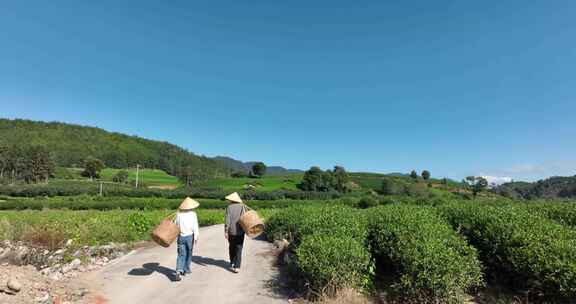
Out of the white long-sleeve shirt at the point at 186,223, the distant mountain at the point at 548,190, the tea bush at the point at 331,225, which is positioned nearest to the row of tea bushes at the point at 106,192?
the tea bush at the point at 331,225

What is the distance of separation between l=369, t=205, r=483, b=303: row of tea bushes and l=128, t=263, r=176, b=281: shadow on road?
5063 millimetres

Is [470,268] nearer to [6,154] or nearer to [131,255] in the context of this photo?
[131,255]

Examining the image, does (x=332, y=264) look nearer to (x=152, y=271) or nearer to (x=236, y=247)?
(x=236, y=247)

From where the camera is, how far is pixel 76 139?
12631 centimetres

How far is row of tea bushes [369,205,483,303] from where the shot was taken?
5043mm

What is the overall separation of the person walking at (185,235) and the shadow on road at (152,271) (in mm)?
350

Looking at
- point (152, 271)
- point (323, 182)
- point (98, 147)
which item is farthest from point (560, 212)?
point (98, 147)

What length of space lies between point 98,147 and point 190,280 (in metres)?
139

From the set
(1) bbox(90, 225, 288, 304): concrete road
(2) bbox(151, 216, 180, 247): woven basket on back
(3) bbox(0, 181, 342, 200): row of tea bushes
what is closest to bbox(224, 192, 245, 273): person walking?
(1) bbox(90, 225, 288, 304): concrete road

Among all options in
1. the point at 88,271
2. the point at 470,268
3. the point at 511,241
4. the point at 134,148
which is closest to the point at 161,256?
the point at 88,271

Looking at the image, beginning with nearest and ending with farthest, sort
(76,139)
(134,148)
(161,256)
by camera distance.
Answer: (161,256) → (76,139) → (134,148)

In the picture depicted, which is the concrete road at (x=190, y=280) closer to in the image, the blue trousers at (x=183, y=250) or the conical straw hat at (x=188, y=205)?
the blue trousers at (x=183, y=250)

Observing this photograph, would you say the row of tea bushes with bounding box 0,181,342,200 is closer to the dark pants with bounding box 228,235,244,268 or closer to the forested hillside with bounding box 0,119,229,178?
the dark pants with bounding box 228,235,244,268

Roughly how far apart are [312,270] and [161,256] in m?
5.61
